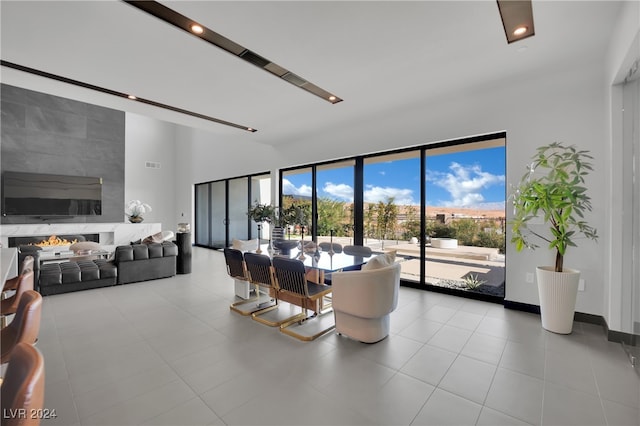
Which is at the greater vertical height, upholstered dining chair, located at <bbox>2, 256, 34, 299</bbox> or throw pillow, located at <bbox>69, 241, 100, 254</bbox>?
upholstered dining chair, located at <bbox>2, 256, 34, 299</bbox>

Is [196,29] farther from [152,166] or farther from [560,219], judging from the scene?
[152,166]

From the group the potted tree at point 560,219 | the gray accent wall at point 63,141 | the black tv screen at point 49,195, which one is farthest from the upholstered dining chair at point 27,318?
the gray accent wall at point 63,141

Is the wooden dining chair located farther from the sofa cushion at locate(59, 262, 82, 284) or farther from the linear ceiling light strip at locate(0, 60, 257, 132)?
the sofa cushion at locate(59, 262, 82, 284)

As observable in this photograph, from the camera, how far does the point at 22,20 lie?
253 cm

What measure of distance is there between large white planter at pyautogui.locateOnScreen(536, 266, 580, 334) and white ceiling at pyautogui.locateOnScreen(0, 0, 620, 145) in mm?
2428

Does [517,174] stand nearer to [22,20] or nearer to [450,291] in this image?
[450,291]

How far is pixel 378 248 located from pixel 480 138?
2.48 m

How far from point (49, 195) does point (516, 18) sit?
1041 centimetres

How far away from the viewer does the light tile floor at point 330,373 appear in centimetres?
195

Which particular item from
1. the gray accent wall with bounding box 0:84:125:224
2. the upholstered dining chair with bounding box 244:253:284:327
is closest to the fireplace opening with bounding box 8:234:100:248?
the gray accent wall with bounding box 0:84:125:224

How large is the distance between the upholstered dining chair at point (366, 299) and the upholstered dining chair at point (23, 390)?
7.56 feet

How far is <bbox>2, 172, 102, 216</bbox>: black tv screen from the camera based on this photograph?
723cm

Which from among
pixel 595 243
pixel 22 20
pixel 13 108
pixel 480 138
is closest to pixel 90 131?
pixel 13 108

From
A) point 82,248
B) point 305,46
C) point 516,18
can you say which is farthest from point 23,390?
point 82,248
